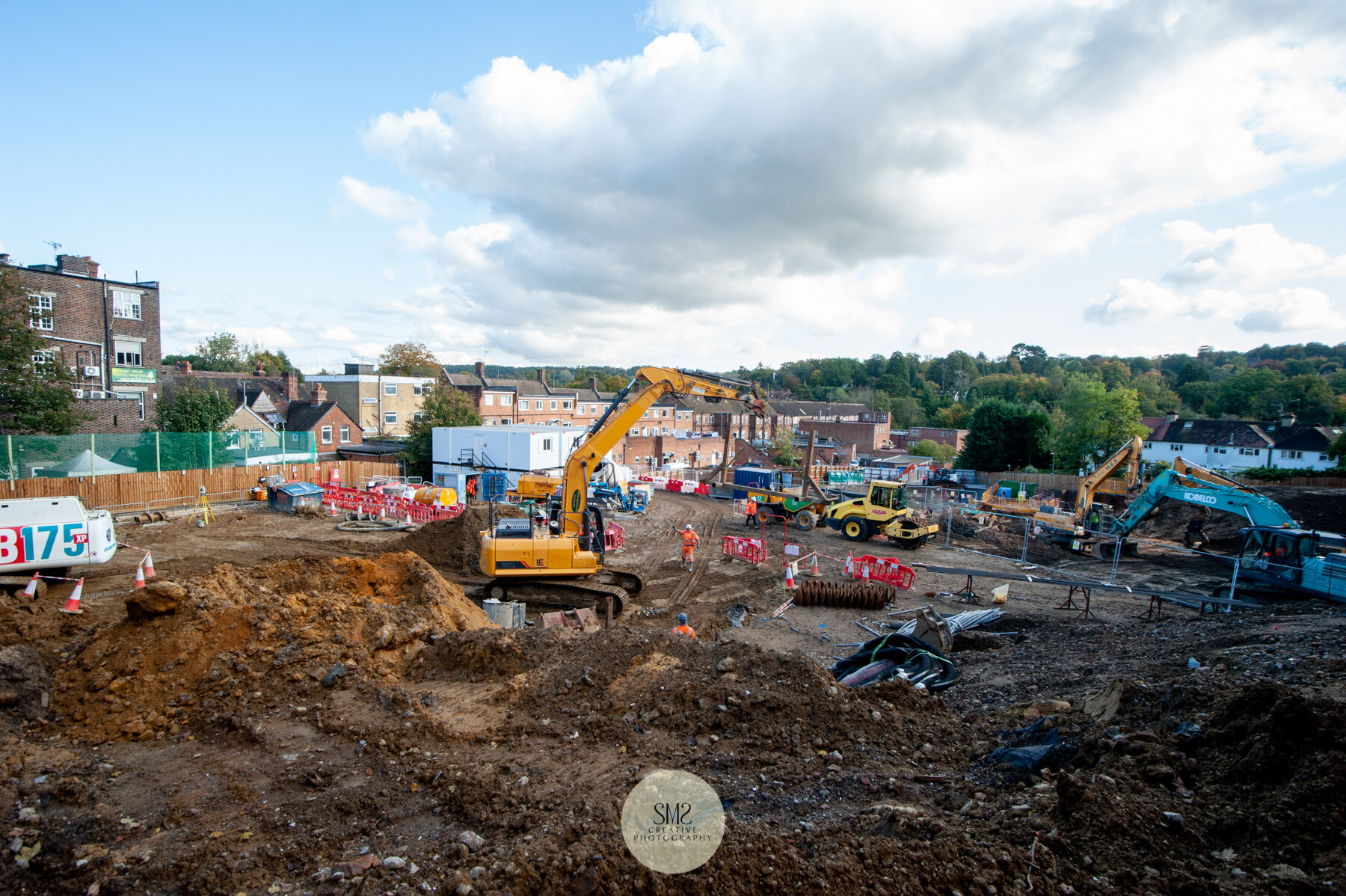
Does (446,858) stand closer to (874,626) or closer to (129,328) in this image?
(874,626)

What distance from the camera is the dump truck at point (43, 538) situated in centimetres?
1232

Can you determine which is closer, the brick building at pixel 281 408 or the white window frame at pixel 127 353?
the white window frame at pixel 127 353

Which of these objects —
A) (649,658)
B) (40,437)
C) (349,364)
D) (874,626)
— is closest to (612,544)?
(874,626)

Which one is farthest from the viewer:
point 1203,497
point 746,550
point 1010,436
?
point 1010,436

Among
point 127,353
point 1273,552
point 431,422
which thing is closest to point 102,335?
point 127,353

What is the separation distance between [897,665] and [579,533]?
8.83 metres

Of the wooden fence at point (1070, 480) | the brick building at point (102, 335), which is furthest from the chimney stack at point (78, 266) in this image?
the wooden fence at point (1070, 480)

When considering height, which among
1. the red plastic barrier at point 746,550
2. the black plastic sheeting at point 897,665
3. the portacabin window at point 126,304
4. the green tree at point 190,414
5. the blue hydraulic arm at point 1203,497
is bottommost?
the red plastic barrier at point 746,550

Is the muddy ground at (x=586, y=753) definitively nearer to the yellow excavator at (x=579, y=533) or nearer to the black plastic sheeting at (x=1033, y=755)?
the black plastic sheeting at (x=1033, y=755)

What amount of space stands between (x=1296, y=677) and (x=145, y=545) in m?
26.4

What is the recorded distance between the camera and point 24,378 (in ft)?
76.7

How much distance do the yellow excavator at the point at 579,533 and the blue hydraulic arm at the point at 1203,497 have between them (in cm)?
1450

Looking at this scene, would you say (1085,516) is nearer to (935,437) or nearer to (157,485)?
(157,485)

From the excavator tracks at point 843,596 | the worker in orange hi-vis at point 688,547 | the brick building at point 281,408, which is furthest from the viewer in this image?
the brick building at point 281,408
